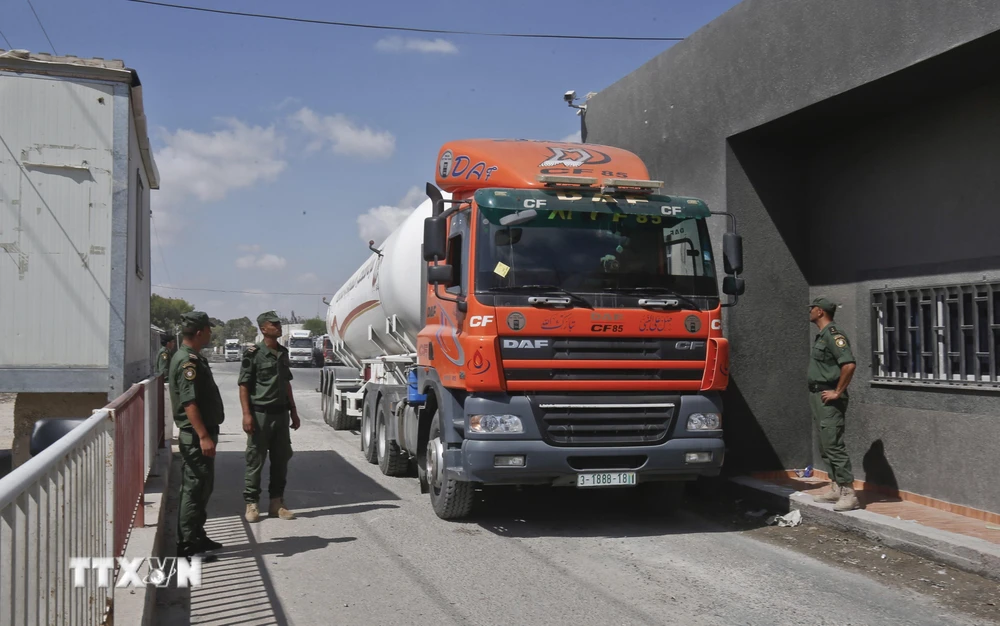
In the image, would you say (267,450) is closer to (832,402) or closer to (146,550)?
(146,550)

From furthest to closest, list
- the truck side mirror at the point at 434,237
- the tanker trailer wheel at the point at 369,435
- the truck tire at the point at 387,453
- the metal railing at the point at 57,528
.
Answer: the tanker trailer wheel at the point at 369,435
the truck tire at the point at 387,453
the truck side mirror at the point at 434,237
the metal railing at the point at 57,528

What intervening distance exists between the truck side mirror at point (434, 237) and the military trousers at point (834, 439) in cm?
379

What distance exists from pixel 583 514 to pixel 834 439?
8.08 feet

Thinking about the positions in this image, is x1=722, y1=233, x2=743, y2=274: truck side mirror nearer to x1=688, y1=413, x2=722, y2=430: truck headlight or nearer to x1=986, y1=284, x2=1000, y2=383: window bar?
x1=688, y1=413, x2=722, y2=430: truck headlight

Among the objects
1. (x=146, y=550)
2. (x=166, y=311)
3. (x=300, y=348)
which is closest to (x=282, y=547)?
(x=146, y=550)

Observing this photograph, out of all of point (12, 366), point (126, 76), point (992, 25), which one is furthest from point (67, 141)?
point (992, 25)

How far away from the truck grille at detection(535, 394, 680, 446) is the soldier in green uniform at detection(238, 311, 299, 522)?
2.57 metres

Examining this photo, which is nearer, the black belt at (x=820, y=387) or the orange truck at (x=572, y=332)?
the orange truck at (x=572, y=332)

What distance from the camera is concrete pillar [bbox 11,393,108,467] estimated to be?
25.6ft

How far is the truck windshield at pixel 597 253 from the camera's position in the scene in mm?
7172

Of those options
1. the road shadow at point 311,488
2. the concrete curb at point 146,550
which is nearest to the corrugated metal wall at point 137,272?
the concrete curb at point 146,550

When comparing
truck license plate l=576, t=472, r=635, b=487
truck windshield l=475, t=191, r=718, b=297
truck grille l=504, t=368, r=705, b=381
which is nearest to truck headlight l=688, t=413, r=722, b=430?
truck grille l=504, t=368, r=705, b=381

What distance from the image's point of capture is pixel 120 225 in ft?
24.3

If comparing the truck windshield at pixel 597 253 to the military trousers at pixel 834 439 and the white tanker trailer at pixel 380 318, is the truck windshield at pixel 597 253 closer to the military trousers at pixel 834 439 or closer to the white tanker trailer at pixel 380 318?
the military trousers at pixel 834 439
